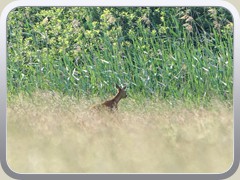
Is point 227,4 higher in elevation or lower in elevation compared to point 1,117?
higher

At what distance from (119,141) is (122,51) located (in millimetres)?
1030

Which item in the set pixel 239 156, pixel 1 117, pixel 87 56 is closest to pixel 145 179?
pixel 239 156

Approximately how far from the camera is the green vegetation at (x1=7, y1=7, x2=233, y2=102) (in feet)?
20.0

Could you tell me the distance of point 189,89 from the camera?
19.8ft

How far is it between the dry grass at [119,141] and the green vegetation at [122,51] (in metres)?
0.38

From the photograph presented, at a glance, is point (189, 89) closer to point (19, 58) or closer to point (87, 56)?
point (87, 56)

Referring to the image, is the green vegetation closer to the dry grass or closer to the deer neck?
the deer neck

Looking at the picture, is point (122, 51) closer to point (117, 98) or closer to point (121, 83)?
point (121, 83)

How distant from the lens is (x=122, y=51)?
20.4 feet

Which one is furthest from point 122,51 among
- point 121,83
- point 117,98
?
point 117,98

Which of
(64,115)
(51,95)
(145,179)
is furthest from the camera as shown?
(51,95)

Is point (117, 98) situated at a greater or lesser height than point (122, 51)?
lesser

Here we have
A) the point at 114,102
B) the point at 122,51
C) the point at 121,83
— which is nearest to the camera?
the point at 114,102

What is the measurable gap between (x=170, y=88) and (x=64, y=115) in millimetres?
939
